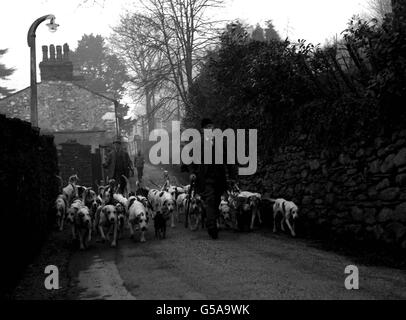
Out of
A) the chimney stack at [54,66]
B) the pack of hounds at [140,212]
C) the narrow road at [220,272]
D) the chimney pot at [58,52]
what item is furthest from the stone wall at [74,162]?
the chimney pot at [58,52]

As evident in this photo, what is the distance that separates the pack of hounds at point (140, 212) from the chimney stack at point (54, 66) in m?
24.9

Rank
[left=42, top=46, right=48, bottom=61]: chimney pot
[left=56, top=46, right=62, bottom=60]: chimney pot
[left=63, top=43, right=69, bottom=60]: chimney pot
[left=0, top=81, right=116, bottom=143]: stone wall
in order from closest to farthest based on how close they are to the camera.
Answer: [left=0, top=81, right=116, bottom=143]: stone wall → [left=42, top=46, right=48, bottom=61]: chimney pot → [left=63, top=43, right=69, bottom=60]: chimney pot → [left=56, top=46, right=62, bottom=60]: chimney pot

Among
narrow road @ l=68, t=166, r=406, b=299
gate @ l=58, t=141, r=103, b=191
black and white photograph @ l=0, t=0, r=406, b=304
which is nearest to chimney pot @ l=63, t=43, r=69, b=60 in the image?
gate @ l=58, t=141, r=103, b=191

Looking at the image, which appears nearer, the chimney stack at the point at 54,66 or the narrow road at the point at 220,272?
the narrow road at the point at 220,272

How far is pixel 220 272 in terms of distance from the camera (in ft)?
23.3

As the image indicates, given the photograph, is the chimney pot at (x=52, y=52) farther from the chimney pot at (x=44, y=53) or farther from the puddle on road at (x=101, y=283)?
the puddle on road at (x=101, y=283)

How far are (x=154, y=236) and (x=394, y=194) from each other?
512 cm

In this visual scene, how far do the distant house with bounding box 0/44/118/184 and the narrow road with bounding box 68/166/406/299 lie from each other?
26445mm

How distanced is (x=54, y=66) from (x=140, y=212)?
29.9 metres

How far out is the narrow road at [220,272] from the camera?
6.03 m

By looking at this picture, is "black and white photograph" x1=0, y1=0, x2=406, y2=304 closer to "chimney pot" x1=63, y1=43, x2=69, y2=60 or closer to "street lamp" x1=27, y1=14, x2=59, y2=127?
"street lamp" x1=27, y1=14, x2=59, y2=127

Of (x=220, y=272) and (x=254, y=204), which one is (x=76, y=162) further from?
(x=220, y=272)

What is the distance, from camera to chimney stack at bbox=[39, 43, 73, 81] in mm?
37250
